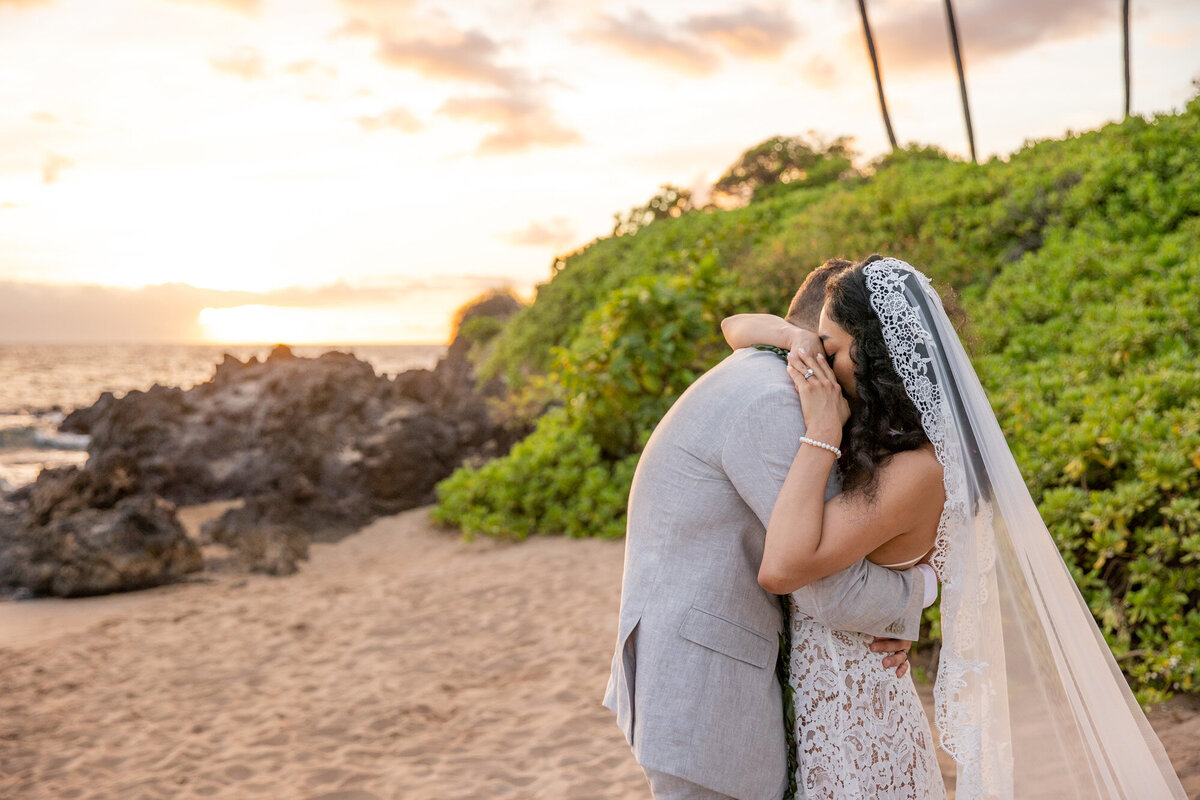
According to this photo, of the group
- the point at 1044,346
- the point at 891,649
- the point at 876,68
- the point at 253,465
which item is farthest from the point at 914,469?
the point at 876,68

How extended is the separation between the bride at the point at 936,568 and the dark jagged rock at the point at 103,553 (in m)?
9.19

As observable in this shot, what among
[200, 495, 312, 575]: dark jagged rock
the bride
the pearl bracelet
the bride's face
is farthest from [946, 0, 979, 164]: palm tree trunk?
the pearl bracelet

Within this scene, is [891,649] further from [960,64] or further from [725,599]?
[960,64]

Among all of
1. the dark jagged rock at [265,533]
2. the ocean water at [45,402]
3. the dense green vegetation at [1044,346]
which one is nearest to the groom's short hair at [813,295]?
the dense green vegetation at [1044,346]

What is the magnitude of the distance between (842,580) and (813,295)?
85 centimetres

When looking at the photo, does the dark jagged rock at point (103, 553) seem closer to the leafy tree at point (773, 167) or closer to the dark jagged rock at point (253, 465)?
the dark jagged rock at point (253, 465)

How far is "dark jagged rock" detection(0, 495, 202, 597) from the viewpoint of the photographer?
365 inches

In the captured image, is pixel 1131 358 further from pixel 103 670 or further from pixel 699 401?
pixel 103 670

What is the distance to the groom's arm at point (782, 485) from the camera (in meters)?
2.00

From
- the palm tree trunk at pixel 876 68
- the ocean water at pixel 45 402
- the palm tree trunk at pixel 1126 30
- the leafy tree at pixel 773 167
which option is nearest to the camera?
Answer: the palm tree trunk at pixel 1126 30

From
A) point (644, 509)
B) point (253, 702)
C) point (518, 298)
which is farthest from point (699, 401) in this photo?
point (518, 298)

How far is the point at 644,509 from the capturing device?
2219 millimetres

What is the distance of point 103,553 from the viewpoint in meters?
9.34

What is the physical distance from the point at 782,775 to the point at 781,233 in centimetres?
1173
